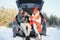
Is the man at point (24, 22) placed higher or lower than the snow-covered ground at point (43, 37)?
higher

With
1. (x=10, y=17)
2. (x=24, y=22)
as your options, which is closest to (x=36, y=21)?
(x=24, y=22)

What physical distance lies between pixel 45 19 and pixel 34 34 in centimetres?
20

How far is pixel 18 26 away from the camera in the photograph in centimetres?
156

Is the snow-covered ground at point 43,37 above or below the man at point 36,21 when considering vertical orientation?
below

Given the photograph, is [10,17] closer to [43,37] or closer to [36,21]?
[36,21]

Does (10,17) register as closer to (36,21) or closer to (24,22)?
(24,22)

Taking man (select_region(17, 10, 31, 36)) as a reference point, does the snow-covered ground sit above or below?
below

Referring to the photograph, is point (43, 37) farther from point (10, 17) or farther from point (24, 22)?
point (10, 17)

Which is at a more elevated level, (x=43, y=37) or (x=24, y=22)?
(x=24, y=22)

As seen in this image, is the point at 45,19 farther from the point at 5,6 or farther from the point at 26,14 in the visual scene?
the point at 5,6

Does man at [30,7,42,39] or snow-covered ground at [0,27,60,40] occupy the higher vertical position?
man at [30,7,42,39]

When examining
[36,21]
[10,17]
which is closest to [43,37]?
[36,21]

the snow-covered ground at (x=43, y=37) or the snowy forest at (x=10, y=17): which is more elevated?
the snowy forest at (x=10, y=17)

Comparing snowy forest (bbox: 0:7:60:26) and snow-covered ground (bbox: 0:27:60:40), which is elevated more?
snowy forest (bbox: 0:7:60:26)
